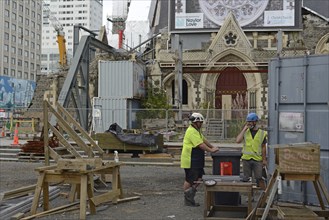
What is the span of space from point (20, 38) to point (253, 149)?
10219cm

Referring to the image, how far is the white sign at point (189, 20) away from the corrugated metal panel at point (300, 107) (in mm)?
30087

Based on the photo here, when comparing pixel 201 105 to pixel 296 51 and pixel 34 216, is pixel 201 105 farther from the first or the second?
pixel 34 216

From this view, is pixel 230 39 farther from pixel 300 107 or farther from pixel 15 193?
pixel 15 193

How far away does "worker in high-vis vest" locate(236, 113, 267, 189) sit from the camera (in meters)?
8.73

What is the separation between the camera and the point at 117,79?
92.7 ft

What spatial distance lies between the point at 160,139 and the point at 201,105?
1489 centimetres

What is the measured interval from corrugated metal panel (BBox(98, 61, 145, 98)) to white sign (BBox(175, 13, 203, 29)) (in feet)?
36.1

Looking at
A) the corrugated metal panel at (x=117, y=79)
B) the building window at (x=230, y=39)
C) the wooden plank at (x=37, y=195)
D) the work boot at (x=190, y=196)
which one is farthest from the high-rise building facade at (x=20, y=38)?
the wooden plank at (x=37, y=195)

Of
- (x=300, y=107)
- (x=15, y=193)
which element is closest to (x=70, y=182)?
(x=15, y=193)

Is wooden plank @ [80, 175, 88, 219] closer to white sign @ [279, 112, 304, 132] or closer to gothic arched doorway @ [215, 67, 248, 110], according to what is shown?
white sign @ [279, 112, 304, 132]

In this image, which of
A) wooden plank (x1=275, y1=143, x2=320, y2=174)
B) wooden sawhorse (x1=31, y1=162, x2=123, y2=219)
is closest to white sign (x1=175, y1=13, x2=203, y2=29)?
wooden sawhorse (x1=31, y1=162, x2=123, y2=219)

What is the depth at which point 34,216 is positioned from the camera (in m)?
7.59

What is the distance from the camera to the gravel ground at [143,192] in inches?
314

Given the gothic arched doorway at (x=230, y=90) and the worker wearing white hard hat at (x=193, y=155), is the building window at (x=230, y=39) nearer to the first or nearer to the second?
the gothic arched doorway at (x=230, y=90)
